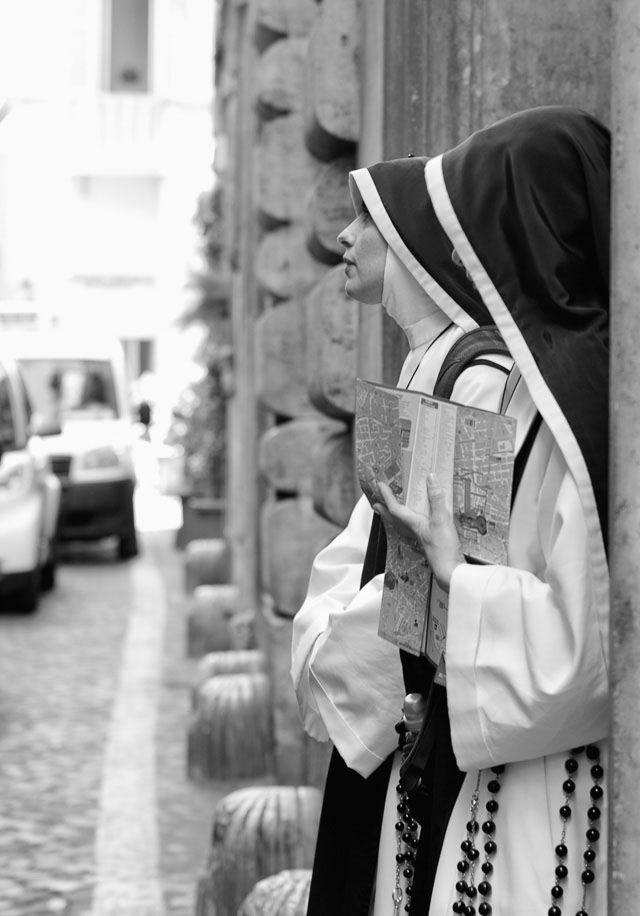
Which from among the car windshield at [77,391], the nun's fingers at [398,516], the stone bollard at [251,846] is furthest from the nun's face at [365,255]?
the car windshield at [77,391]

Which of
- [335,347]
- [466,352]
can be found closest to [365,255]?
[466,352]

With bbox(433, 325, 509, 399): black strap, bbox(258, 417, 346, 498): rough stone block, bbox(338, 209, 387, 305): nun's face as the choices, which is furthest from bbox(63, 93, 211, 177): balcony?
bbox(433, 325, 509, 399): black strap

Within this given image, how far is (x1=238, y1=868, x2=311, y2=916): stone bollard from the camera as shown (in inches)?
138

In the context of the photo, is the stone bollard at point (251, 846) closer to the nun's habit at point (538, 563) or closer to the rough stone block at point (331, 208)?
the rough stone block at point (331, 208)

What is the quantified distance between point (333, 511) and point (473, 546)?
228 centimetres

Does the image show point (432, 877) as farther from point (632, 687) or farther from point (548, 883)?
point (632, 687)

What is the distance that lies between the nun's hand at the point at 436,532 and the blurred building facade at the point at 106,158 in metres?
25.8

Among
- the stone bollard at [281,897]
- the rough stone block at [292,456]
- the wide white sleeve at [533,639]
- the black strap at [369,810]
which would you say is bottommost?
the stone bollard at [281,897]

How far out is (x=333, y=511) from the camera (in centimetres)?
435

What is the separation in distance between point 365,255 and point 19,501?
28.8ft

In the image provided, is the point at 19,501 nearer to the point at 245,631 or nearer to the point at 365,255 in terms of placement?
the point at 245,631

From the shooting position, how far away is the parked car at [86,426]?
14367mm

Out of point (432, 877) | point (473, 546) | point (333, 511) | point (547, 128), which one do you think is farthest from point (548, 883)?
point (333, 511)

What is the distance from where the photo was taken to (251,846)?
175 inches
